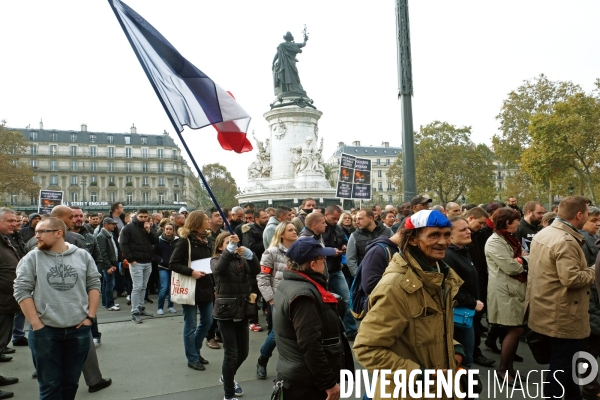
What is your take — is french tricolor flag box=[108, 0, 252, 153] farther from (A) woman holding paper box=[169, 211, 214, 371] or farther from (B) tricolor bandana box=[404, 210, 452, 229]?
(B) tricolor bandana box=[404, 210, 452, 229]

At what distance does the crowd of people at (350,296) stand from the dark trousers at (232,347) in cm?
1

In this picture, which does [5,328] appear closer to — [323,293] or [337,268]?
[323,293]

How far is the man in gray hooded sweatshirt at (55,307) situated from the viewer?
368 cm

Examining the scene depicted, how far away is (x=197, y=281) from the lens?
18.0 ft

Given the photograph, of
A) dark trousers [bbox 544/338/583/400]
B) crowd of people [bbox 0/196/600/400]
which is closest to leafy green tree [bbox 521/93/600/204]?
crowd of people [bbox 0/196/600/400]

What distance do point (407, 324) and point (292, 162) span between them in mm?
23039

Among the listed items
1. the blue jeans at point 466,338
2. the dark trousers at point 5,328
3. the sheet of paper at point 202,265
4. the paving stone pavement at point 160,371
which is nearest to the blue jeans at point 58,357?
the paving stone pavement at point 160,371

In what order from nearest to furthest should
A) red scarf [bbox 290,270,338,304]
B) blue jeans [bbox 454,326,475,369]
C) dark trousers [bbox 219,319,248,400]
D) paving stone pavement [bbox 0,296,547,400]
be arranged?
red scarf [bbox 290,270,338,304] < blue jeans [bbox 454,326,475,369] < dark trousers [bbox 219,319,248,400] < paving stone pavement [bbox 0,296,547,400]

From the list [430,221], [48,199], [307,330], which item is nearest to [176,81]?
[307,330]

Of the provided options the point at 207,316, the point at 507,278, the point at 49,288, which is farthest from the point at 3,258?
the point at 507,278

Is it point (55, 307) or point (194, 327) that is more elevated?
point (55, 307)

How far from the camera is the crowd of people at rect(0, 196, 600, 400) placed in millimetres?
2502

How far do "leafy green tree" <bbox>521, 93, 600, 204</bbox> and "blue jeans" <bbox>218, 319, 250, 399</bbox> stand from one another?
104 feet

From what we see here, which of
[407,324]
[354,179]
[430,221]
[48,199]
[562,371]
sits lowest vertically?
[562,371]
